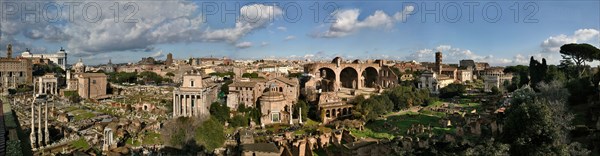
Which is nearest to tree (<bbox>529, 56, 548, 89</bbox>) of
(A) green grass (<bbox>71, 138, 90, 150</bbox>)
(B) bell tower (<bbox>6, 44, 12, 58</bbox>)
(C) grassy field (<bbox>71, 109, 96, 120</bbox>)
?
(A) green grass (<bbox>71, 138, 90, 150</bbox>)

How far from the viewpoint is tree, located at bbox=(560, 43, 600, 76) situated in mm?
36944

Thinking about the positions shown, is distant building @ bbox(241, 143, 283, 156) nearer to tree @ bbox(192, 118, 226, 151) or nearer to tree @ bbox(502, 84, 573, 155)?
tree @ bbox(192, 118, 226, 151)

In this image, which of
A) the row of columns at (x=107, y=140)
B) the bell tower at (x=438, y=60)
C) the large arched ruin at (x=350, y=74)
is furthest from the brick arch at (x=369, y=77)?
the row of columns at (x=107, y=140)

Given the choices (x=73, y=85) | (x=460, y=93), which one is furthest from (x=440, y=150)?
(x=73, y=85)

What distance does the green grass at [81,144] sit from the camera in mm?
22131

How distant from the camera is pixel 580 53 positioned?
38.6 meters

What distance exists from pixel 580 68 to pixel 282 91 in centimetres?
2810

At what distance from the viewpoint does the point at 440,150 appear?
11.3 metres

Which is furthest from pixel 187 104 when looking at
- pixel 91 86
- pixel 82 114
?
pixel 91 86

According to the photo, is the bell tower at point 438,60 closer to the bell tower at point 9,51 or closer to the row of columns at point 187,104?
the row of columns at point 187,104

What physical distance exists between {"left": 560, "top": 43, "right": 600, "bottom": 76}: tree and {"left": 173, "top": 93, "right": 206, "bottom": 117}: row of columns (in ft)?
107

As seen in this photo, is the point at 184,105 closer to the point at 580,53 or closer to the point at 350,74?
the point at 350,74

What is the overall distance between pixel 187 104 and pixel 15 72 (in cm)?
4329

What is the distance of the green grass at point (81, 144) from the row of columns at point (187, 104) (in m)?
8.75
